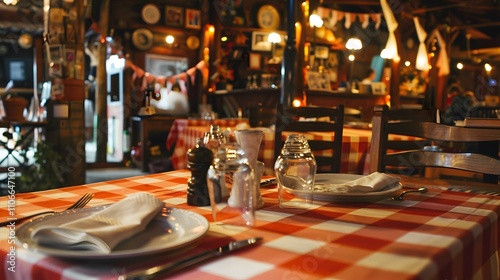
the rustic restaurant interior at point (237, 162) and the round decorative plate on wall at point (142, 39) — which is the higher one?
the round decorative plate on wall at point (142, 39)

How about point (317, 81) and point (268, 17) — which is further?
point (268, 17)

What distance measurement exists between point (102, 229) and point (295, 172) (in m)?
0.55

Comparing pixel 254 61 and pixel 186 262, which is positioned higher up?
pixel 254 61

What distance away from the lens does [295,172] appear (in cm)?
110

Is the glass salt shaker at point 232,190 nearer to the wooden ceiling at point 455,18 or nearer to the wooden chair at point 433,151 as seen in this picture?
the wooden chair at point 433,151

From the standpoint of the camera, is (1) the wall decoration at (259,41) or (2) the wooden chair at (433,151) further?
(1) the wall decoration at (259,41)

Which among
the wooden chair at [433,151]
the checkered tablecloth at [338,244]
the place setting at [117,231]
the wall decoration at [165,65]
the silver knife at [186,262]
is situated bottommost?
the checkered tablecloth at [338,244]

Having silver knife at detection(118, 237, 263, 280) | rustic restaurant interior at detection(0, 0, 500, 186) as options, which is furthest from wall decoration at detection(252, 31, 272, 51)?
silver knife at detection(118, 237, 263, 280)

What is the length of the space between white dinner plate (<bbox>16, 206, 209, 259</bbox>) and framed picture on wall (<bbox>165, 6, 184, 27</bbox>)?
24.1ft

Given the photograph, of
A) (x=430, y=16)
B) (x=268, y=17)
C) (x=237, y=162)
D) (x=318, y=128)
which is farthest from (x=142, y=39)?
(x=237, y=162)

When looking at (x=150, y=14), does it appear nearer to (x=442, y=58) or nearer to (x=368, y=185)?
(x=442, y=58)

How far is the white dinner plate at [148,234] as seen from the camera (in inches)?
24.7

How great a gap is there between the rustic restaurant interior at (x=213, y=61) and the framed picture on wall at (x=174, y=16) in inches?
0.9

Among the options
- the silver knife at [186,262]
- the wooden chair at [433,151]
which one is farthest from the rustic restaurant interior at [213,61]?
the silver knife at [186,262]
